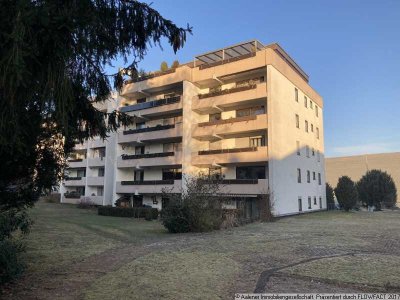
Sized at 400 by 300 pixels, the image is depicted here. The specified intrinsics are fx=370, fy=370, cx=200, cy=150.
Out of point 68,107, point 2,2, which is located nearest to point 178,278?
point 68,107

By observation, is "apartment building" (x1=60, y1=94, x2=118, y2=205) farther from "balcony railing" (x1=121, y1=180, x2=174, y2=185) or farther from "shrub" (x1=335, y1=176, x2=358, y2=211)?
"shrub" (x1=335, y1=176, x2=358, y2=211)

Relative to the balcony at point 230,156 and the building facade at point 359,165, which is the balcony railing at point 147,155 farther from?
the building facade at point 359,165

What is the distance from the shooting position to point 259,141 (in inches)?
1463

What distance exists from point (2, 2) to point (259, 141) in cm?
3400

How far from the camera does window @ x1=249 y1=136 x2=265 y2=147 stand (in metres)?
36.8

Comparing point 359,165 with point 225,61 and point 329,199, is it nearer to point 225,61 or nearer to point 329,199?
point 329,199

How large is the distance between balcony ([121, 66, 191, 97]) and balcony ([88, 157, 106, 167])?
12530 mm

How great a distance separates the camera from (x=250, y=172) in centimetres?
3703

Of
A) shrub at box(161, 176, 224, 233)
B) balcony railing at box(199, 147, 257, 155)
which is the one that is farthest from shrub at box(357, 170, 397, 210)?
shrub at box(161, 176, 224, 233)

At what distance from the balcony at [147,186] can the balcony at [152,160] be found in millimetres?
2016

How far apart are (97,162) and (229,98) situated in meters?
27.5

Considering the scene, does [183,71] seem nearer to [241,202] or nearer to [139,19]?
[241,202]

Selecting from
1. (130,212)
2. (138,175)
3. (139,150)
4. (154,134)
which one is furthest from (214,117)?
(138,175)

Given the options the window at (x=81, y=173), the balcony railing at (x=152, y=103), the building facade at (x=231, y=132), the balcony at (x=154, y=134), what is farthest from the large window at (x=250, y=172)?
the window at (x=81, y=173)
